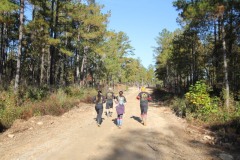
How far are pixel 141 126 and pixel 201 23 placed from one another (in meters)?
10.4

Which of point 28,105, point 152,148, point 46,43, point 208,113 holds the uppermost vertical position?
point 46,43

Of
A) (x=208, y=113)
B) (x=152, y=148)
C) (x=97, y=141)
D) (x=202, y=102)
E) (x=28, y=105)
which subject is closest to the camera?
(x=152, y=148)

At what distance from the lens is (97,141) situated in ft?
34.8

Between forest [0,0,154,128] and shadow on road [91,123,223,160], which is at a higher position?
forest [0,0,154,128]

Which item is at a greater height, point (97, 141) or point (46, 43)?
point (46, 43)

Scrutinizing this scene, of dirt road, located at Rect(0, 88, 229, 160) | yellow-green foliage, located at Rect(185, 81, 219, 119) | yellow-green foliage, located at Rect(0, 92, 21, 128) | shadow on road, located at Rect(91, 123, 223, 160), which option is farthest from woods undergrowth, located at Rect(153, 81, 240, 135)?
yellow-green foliage, located at Rect(0, 92, 21, 128)

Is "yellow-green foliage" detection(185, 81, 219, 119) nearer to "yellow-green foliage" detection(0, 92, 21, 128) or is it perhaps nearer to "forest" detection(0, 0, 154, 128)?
"forest" detection(0, 0, 154, 128)

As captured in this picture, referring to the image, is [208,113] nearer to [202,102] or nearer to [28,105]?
[202,102]

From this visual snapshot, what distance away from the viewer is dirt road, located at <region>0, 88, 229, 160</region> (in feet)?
29.0

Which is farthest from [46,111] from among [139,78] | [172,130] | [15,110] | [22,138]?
[139,78]

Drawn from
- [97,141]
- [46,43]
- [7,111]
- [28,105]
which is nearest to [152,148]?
[97,141]

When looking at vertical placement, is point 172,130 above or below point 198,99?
below

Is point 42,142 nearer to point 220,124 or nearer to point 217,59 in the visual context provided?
point 220,124

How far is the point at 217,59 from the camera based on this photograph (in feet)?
82.5
